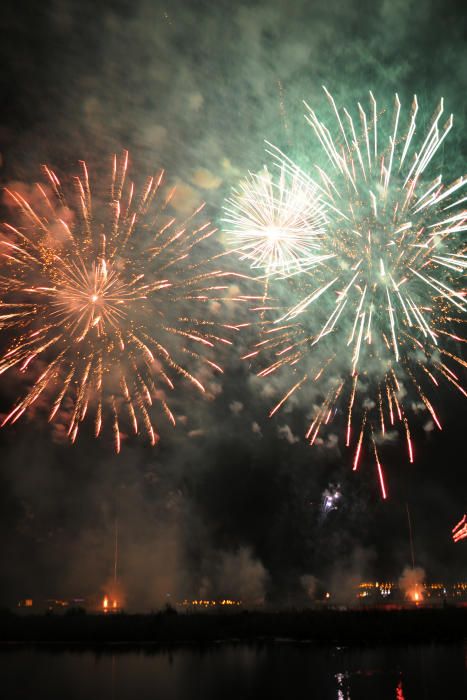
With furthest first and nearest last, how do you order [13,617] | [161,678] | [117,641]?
[13,617]
[117,641]
[161,678]

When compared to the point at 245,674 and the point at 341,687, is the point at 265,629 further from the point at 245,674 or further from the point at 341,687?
the point at 341,687

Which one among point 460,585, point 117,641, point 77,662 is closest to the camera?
point 77,662

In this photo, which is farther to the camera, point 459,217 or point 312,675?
point 312,675

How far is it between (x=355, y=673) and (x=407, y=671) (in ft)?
6.83

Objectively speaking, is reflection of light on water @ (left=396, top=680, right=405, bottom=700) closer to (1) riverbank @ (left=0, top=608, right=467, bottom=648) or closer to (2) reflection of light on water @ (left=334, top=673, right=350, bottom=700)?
(2) reflection of light on water @ (left=334, top=673, right=350, bottom=700)

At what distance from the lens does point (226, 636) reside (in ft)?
147

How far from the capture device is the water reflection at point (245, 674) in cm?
2062

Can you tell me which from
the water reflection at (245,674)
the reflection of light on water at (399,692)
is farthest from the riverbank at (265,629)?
the reflection of light on water at (399,692)

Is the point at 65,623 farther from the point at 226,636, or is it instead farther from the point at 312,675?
the point at 312,675

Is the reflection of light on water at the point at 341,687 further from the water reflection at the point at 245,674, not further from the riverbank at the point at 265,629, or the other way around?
the riverbank at the point at 265,629

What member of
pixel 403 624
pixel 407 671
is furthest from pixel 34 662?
pixel 403 624

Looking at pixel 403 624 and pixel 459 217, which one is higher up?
pixel 459 217

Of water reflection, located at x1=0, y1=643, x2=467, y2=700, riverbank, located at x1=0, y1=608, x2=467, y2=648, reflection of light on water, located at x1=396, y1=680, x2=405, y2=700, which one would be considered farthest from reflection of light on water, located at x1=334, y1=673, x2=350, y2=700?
riverbank, located at x1=0, y1=608, x2=467, y2=648

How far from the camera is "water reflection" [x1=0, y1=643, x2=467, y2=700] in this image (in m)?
20.6
